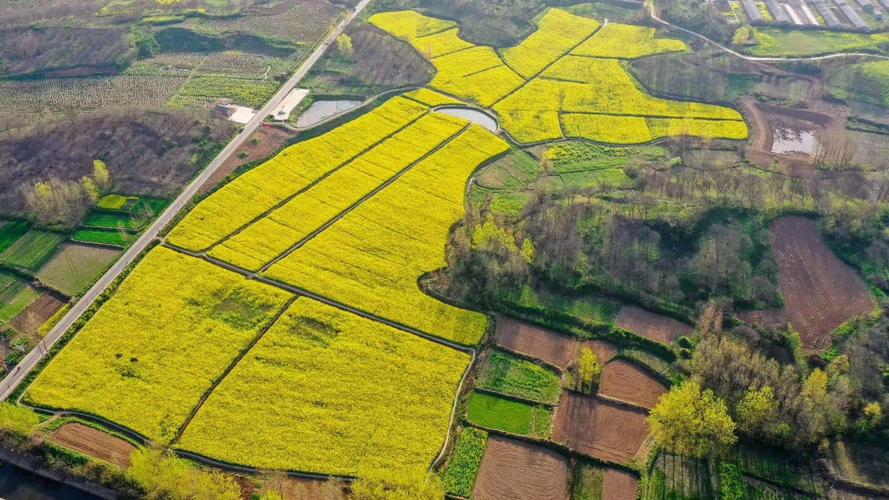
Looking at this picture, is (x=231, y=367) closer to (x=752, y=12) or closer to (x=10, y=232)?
(x=10, y=232)

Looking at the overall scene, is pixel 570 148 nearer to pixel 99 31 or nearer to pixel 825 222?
pixel 825 222

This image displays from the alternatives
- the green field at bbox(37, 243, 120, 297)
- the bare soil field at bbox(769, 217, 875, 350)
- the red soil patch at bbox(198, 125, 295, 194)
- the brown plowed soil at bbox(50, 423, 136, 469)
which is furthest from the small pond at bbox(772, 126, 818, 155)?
the green field at bbox(37, 243, 120, 297)

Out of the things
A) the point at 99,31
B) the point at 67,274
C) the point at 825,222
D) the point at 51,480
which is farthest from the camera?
the point at 99,31

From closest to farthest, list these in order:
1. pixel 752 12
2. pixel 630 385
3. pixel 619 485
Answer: pixel 619 485, pixel 630 385, pixel 752 12

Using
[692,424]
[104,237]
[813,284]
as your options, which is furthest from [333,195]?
[813,284]

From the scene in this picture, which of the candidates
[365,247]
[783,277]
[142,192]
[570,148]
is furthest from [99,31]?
[783,277]

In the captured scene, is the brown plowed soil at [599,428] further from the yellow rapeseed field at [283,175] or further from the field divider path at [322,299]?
the yellow rapeseed field at [283,175]
